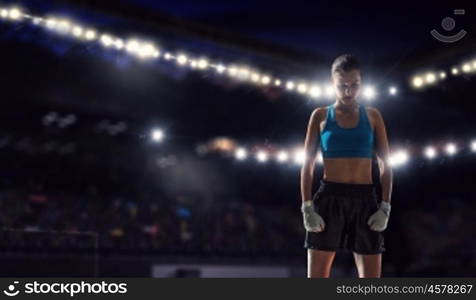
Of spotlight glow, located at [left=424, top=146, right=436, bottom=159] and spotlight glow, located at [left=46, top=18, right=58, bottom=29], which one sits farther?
spotlight glow, located at [left=424, top=146, right=436, bottom=159]

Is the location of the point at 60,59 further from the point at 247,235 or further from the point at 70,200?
the point at 247,235

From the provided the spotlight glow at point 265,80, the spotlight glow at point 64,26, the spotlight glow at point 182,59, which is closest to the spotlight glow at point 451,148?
the spotlight glow at point 265,80

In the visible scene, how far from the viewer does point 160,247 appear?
15.5 m

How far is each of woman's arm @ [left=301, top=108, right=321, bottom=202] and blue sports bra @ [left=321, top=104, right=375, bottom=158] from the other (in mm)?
80

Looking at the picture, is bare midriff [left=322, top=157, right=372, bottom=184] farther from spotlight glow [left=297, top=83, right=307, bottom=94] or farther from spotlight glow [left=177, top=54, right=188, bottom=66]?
spotlight glow [left=297, top=83, right=307, bottom=94]

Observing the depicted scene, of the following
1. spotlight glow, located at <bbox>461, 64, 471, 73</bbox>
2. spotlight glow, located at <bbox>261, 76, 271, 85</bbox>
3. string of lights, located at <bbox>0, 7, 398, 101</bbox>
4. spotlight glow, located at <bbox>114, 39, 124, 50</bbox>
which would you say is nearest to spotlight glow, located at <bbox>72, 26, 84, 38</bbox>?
string of lights, located at <bbox>0, 7, 398, 101</bbox>

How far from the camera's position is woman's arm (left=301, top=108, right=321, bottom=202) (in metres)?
3.65

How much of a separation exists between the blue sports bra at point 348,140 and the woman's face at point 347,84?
14 centimetres

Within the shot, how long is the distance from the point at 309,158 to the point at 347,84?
50 cm

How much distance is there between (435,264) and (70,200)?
10.5 metres

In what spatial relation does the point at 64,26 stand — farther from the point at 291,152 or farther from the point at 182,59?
the point at 291,152

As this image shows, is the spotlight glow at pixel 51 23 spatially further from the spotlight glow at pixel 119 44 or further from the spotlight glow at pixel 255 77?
the spotlight glow at pixel 255 77

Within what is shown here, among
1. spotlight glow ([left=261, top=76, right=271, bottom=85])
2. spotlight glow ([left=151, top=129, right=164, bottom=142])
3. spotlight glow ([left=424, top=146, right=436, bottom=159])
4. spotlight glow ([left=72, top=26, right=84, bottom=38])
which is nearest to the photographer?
spotlight glow ([left=72, top=26, right=84, bottom=38])

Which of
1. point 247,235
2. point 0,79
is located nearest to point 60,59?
point 0,79
